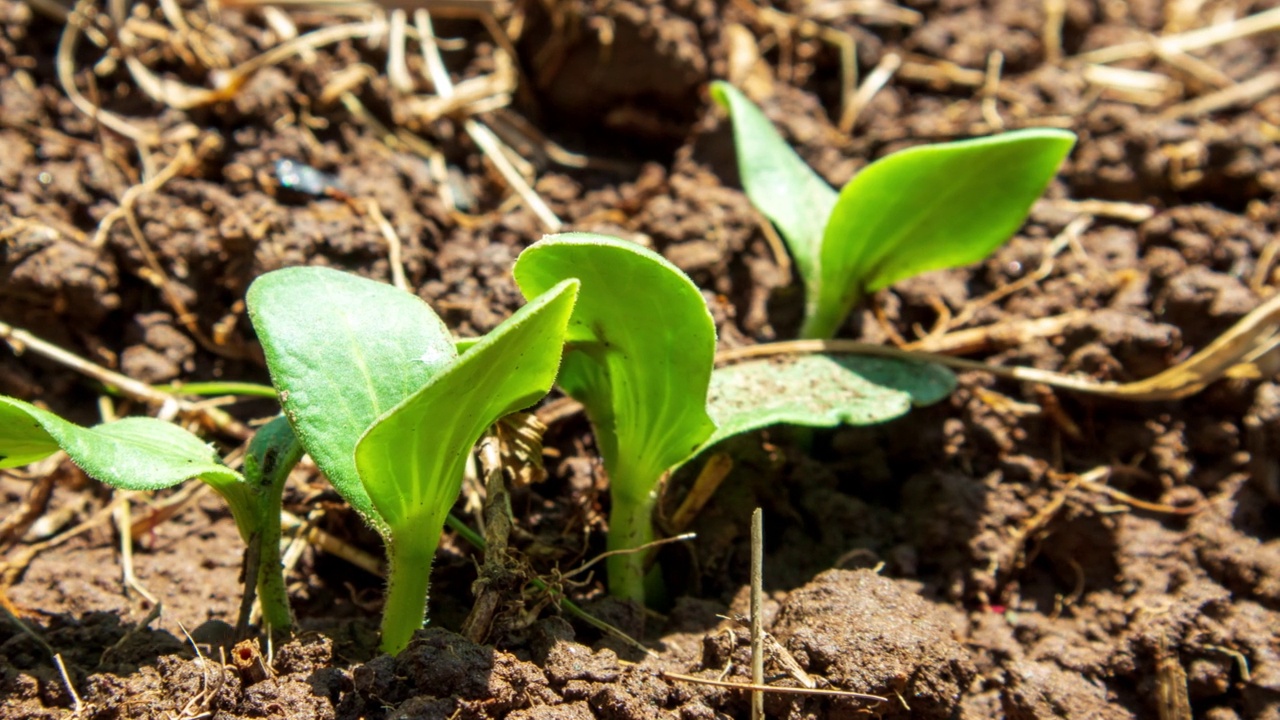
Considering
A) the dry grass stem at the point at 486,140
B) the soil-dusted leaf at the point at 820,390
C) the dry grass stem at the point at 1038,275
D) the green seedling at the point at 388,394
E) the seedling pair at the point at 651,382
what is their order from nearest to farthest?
the green seedling at the point at 388,394 → the seedling pair at the point at 651,382 → the soil-dusted leaf at the point at 820,390 → the dry grass stem at the point at 1038,275 → the dry grass stem at the point at 486,140

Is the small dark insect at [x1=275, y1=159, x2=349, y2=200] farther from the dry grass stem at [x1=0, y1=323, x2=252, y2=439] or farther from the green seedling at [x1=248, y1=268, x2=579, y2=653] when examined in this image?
the green seedling at [x1=248, y1=268, x2=579, y2=653]

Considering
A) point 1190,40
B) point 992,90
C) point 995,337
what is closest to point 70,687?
point 995,337

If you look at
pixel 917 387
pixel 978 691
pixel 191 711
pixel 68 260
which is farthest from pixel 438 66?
pixel 978 691

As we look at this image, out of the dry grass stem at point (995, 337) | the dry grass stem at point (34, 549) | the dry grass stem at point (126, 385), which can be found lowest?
the dry grass stem at point (34, 549)

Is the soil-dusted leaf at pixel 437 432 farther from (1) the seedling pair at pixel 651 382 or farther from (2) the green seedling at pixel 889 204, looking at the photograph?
(2) the green seedling at pixel 889 204

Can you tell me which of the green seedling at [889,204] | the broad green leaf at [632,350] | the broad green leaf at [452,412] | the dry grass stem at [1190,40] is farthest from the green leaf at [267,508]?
the dry grass stem at [1190,40]

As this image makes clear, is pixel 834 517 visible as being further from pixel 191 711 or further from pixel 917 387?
pixel 191 711

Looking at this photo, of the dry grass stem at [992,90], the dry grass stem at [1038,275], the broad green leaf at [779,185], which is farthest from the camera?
the dry grass stem at [992,90]
